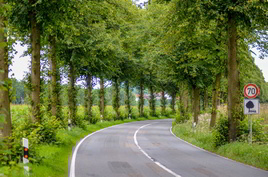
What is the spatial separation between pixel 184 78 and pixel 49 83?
37.4 ft

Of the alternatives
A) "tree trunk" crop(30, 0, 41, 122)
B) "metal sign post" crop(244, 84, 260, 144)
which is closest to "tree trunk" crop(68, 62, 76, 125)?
"tree trunk" crop(30, 0, 41, 122)

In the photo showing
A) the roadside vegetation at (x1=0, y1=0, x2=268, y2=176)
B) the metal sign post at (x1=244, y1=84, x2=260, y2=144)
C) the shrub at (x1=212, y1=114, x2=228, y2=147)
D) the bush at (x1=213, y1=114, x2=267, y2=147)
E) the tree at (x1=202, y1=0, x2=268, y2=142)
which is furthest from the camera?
the shrub at (x1=212, y1=114, x2=228, y2=147)

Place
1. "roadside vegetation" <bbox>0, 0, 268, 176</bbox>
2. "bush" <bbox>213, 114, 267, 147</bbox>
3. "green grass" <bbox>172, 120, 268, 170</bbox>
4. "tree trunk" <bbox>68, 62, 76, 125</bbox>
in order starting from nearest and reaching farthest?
1. "roadside vegetation" <bbox>0, 0, 268, 176</bbox>
2. "green grass" <bbox>172, 120, 268, 170</bbox>
3. "bush" <bbox>213, 114, 267, 147</bbox>
4. "tree trunk" <bbox>68, 62, 76, 125</bbox>

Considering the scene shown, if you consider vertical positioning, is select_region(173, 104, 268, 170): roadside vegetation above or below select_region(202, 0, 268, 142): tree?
below

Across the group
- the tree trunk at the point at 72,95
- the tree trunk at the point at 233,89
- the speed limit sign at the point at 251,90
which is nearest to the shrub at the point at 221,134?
the tree trunk at the point at 233,89

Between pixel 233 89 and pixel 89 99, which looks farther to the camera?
pixel 89 99

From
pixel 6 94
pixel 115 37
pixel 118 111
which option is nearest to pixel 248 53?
pixel 115 37

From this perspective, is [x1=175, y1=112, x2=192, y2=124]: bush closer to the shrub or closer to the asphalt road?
the shrub

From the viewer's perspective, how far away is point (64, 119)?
80.3ft

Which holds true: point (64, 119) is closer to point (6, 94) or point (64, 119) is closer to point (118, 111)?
point (6, 94)

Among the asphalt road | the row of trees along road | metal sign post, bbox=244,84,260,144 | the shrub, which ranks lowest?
the asphalt road

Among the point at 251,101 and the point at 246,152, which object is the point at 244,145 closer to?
the point at 246,152

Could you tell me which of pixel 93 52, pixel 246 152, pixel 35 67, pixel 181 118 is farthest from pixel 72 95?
pixel 246 152

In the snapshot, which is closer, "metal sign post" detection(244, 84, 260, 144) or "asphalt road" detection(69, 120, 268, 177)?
"asphalt road" detection(69, 120, 268, 177)
